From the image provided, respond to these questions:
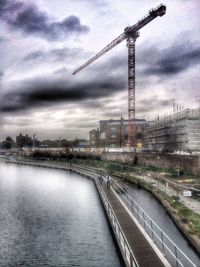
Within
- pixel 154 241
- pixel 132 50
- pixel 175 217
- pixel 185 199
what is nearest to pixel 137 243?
pixel 154 241

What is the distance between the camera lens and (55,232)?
3894cm

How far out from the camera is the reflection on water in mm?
30617

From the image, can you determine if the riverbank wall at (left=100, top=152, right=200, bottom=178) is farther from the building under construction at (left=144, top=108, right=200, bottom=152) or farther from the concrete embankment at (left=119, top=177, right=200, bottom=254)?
the concrete embankment at (left=119, top=177, right=200, bottom=254)

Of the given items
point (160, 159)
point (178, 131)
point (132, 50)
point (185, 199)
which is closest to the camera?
point (185, 199)

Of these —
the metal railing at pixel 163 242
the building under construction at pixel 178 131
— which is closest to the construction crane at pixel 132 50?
the building under construction at pixel 178 131

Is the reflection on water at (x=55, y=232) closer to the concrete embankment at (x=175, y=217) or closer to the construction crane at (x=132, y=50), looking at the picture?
the concrete embankment at (x=175, y=217)

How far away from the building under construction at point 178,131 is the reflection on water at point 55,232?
34747mm

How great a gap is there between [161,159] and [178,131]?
15571 millimetres

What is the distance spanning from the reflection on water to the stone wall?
755 inches

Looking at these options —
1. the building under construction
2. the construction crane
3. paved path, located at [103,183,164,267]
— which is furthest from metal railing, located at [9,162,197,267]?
the construction crane

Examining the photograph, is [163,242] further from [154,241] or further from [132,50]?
[132,50]

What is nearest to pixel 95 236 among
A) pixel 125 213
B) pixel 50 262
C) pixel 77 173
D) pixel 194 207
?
pixel 125 213

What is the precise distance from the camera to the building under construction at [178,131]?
90000 millimetres

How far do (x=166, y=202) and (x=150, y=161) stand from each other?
4844 centimetres
